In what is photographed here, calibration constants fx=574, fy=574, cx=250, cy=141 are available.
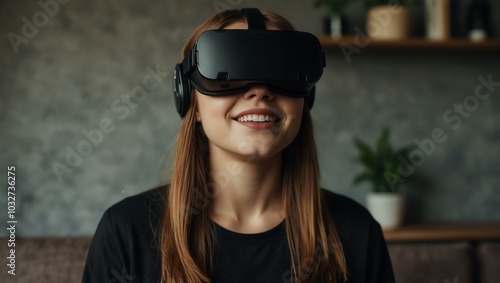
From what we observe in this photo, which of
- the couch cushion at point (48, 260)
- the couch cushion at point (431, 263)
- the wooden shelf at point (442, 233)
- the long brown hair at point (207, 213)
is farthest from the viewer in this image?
the wooden shelf at point (442, 233)

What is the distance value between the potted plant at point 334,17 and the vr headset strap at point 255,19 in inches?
53.1

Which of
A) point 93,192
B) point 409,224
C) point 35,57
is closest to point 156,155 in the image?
point 93,192

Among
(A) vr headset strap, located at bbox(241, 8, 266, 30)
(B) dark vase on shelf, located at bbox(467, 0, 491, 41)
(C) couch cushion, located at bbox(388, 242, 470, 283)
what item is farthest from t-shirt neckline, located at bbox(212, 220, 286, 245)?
(B) dark vase on shelf, located at bbox(467, 0, 491, 41)

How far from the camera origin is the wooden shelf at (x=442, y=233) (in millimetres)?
2432

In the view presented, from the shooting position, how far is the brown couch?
5.76ft

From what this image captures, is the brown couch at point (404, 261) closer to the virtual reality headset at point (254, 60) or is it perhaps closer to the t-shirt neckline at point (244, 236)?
the t-shirt neckline at point (244, 236)

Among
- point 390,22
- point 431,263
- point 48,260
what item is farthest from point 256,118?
point 390,22

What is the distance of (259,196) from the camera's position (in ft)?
4.43

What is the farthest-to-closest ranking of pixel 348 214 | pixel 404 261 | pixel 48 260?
pixel 404 261 < pixel 48 260 < pixel 348 214

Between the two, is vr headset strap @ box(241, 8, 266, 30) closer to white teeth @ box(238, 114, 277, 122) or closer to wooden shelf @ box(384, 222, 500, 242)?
white teeth @ box(238, 114, 277, 122)

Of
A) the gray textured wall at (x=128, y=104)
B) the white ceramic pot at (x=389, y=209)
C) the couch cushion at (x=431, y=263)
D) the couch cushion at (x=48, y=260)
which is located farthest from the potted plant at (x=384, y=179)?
the couch cushion at (x=48, y=260)

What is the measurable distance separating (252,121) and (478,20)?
1856 mm

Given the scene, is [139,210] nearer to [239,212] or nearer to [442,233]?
[239,212]

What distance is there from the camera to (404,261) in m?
1.96
